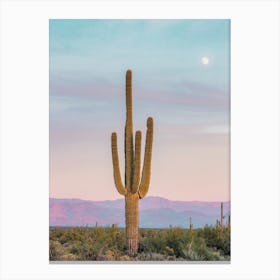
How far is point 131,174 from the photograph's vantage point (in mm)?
8562

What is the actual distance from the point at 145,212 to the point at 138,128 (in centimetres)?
102

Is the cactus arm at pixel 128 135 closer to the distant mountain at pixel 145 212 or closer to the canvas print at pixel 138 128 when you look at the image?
the canvas print at pixel 138 128

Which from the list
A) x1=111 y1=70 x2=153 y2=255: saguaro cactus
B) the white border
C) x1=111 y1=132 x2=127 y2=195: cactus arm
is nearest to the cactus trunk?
x1=111 y1=70 x2=153 y2=255: saguaro cactus

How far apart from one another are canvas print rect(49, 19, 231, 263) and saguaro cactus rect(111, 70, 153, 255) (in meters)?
0.01

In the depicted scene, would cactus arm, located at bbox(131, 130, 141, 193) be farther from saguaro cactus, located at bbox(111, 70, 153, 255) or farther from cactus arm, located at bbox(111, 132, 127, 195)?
cactus arm, located at bbox(111, 132, 127, 195)

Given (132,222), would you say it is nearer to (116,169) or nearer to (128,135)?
(116,169)

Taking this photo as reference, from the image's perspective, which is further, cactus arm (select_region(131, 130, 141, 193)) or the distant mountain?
the distant mountain

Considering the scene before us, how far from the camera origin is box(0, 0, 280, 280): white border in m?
8.20

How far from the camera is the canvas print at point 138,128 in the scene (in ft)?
28.0
